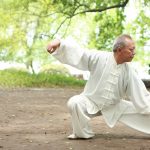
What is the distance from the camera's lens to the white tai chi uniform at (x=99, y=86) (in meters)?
6.25

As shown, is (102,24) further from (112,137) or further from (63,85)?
(112,137)

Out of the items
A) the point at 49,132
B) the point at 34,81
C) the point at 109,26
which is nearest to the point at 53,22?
the point at 109,26

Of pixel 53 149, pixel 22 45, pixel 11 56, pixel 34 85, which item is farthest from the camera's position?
pixel 11 56

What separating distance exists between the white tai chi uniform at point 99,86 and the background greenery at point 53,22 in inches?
397

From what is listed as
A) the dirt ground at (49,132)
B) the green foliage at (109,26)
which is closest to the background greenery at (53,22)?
the green foliage at (109,26)

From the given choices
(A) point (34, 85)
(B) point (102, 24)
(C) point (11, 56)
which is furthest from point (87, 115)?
(C) point (11, 56)

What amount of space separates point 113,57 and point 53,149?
1.47m

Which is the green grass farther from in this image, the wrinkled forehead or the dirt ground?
the wrinkled forehead

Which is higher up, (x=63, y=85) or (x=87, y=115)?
(x=87, y=115)

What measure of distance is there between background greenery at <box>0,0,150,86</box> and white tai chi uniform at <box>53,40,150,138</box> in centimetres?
1008

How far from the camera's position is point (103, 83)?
6320mm

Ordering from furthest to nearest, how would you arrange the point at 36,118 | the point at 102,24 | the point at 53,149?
the point at 102,24
the point at 36,118
the point at 53,149

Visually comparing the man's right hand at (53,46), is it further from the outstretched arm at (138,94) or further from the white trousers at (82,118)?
the outstretched arm at (138,94)

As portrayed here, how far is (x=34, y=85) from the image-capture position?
645 inches
